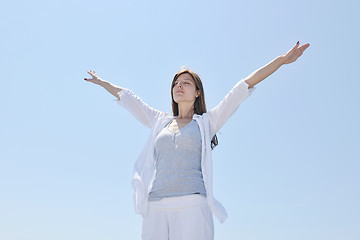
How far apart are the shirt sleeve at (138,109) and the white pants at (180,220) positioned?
62.5 inches

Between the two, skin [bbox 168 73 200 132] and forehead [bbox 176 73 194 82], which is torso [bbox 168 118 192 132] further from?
forehead [bbox 176 73 194 82]

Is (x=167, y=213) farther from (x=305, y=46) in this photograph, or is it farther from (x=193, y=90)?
(x=305, y=46)

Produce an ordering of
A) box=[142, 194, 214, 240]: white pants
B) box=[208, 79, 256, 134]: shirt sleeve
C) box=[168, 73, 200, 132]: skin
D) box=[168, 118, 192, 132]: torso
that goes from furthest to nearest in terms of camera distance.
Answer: box=[168, 73, 200, 132]: skin → box=[168, 118, 192, 132]: torso → box=[208, 79, 256, 134]: shirt sleeve → box=[142, 194, 214, 240]: white pants

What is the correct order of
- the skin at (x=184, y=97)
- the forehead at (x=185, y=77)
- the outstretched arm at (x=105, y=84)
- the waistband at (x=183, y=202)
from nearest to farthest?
the waistband at (x=183, y=202), the skin at (x=184, y=97), the forehead at (x=185, y=77), the outstretched arm at (x=105, y=84)

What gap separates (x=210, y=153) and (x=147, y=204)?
3.75ft

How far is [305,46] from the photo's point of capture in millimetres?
6016

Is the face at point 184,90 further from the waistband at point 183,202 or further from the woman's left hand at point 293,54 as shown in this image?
the waistband at point 183,202

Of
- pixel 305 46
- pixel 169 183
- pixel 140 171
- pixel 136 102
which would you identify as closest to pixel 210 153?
pixel 169 183

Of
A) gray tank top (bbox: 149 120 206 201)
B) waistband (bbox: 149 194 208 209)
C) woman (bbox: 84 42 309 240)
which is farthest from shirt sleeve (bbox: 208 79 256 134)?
waistband (bbox: 149 194 208 209)

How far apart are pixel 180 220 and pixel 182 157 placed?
0.87 metres

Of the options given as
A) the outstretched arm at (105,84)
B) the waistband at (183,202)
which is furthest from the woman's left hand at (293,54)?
the outstretched arm at (105,84)

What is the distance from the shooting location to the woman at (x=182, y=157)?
534 cm

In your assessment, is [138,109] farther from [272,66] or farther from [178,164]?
[272,66]

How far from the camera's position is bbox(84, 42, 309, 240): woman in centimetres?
534
